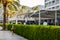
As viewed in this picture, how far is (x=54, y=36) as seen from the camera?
1155cm

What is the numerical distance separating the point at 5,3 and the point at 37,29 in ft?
81.8

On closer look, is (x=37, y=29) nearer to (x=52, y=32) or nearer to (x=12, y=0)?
(x=52, y=32)

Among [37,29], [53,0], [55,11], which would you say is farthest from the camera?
[53,0]

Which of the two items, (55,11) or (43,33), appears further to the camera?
(55,11)

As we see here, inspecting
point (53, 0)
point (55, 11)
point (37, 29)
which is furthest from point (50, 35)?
point (53, 0)

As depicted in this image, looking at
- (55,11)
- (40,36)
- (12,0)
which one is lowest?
(40,36)

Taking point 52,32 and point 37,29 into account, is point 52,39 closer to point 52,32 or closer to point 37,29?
point 52,32

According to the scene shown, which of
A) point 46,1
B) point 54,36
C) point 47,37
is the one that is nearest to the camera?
point 54,36

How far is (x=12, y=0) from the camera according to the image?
39.9 meters

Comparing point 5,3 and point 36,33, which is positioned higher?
point 5,3

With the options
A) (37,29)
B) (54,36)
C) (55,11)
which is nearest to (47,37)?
(54,36)

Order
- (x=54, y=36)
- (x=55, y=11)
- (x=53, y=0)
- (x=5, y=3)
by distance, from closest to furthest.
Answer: (x=54, y=36), (x=55, y=11), (x=5, y=3), (x=53, y=0)

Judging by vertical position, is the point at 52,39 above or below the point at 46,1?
below

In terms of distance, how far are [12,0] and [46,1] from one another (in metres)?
66.2
